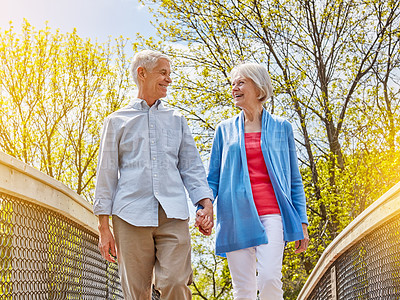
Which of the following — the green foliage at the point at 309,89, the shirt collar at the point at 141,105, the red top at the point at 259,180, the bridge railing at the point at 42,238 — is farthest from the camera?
the green foliage at the point at 309,89

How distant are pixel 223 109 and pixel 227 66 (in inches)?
42.5

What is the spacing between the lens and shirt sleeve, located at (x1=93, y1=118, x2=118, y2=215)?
3010 mm

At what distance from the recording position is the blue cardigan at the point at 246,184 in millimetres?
3602

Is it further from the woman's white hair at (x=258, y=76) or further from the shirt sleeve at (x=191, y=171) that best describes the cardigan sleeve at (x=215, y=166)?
the shirt sleeve at (x=191, y=171)

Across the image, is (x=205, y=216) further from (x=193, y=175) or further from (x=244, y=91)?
(x=244, y=91)

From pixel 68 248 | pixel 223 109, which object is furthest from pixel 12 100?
pixel 68 248

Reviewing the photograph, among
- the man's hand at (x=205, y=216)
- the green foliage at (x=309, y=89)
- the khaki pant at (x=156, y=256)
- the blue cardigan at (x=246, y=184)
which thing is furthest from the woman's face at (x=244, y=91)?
the green foliage at (x=309, y=89)

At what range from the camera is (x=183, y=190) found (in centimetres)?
315

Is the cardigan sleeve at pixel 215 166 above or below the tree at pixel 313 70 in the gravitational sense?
below

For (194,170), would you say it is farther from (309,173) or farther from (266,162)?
(309,173)

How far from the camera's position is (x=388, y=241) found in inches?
141

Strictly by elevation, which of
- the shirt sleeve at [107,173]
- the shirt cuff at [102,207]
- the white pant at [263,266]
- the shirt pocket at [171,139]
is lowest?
the white pant at [263,266]

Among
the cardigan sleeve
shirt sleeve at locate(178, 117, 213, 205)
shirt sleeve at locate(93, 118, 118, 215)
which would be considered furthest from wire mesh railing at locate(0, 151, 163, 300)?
the cardigan sleeve

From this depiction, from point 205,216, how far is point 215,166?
3.02ft
